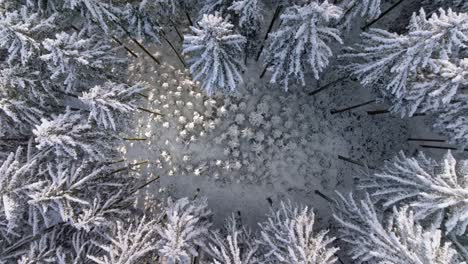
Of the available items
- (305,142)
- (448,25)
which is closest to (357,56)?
(448,25)

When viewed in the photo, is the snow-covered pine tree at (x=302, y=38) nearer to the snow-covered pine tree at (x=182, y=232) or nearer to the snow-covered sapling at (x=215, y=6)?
the snow-covered sapling at (x=215, y=6)

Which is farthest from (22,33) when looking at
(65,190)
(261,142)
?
(261,142)

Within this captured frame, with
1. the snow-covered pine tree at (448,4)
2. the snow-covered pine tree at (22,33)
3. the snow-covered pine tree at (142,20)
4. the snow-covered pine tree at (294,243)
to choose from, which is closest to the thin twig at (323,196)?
the snow-covered pine tree at (294,243)

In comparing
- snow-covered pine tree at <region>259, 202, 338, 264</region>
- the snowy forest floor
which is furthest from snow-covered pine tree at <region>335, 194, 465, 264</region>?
the snowy forest floor

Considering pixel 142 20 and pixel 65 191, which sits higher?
pixel 142 20

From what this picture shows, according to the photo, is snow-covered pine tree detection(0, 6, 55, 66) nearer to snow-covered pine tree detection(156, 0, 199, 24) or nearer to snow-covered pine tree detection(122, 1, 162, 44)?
snow-covered pine tree detection(122, 1, 162, 44)

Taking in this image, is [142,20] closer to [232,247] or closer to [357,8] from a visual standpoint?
[357,8]
